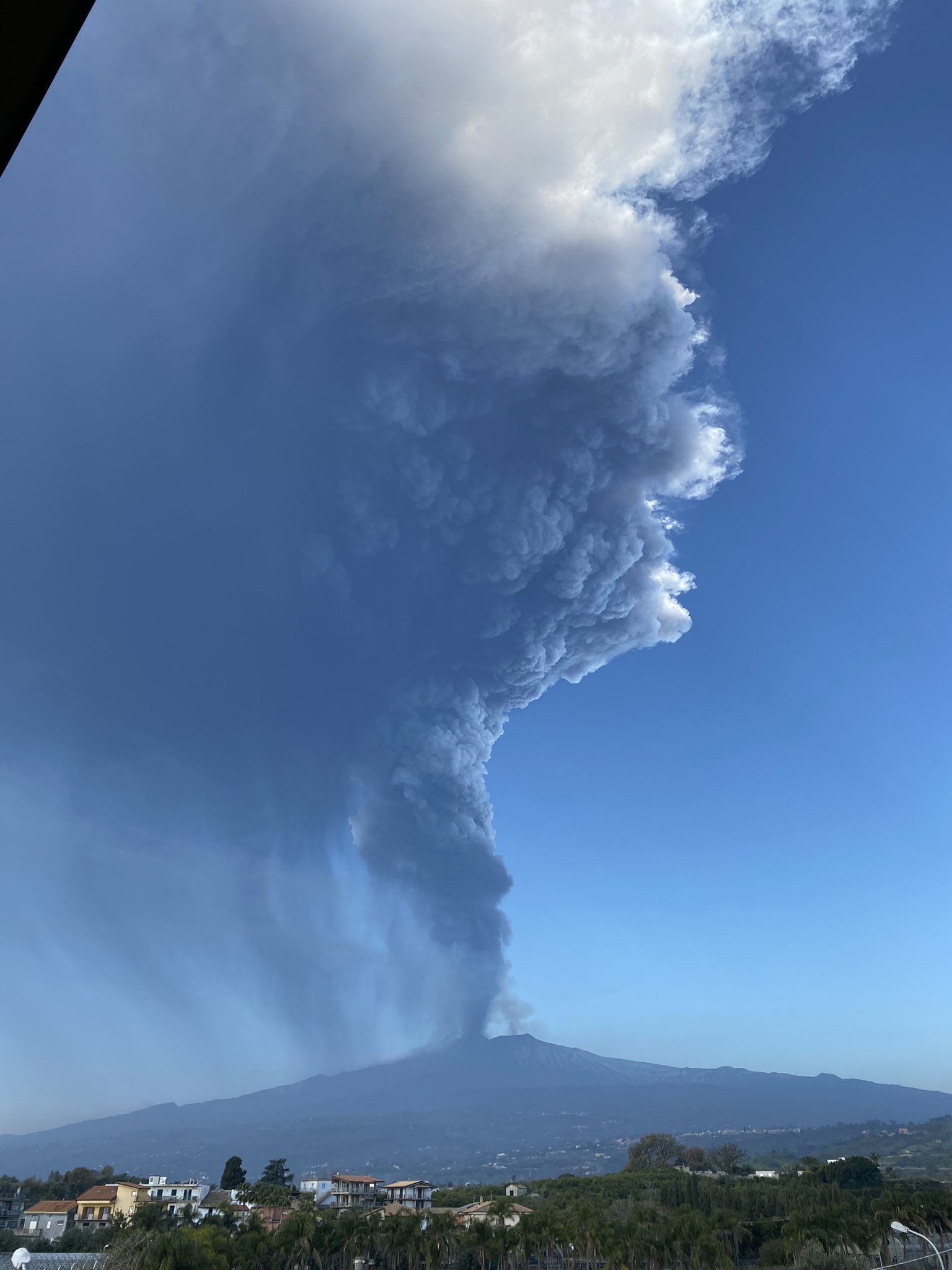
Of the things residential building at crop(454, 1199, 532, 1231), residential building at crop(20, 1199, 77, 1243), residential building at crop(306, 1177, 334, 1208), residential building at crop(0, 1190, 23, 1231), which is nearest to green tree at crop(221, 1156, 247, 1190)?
residential building at crop(306, 1177, 334, 1208)

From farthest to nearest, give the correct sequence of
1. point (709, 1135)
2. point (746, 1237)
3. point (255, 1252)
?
point (709, 1135) < point (746, 1237) < point (255, 1252)

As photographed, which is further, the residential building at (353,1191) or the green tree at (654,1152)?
the green tree at (654,1152)

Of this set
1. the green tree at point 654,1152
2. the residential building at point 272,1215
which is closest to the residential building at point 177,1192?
the residential building at point 272,1215

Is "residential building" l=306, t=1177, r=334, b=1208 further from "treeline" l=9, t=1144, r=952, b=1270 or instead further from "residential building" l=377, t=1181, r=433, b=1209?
Answer: "treeline" l=9, t=1144, r=952, b=1270

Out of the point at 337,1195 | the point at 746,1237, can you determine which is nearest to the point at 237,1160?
the point at 337,1195

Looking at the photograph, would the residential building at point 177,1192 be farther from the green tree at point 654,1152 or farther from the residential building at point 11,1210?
the green tree at point 654,1152

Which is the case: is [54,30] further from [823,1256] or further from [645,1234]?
[645,1234]
